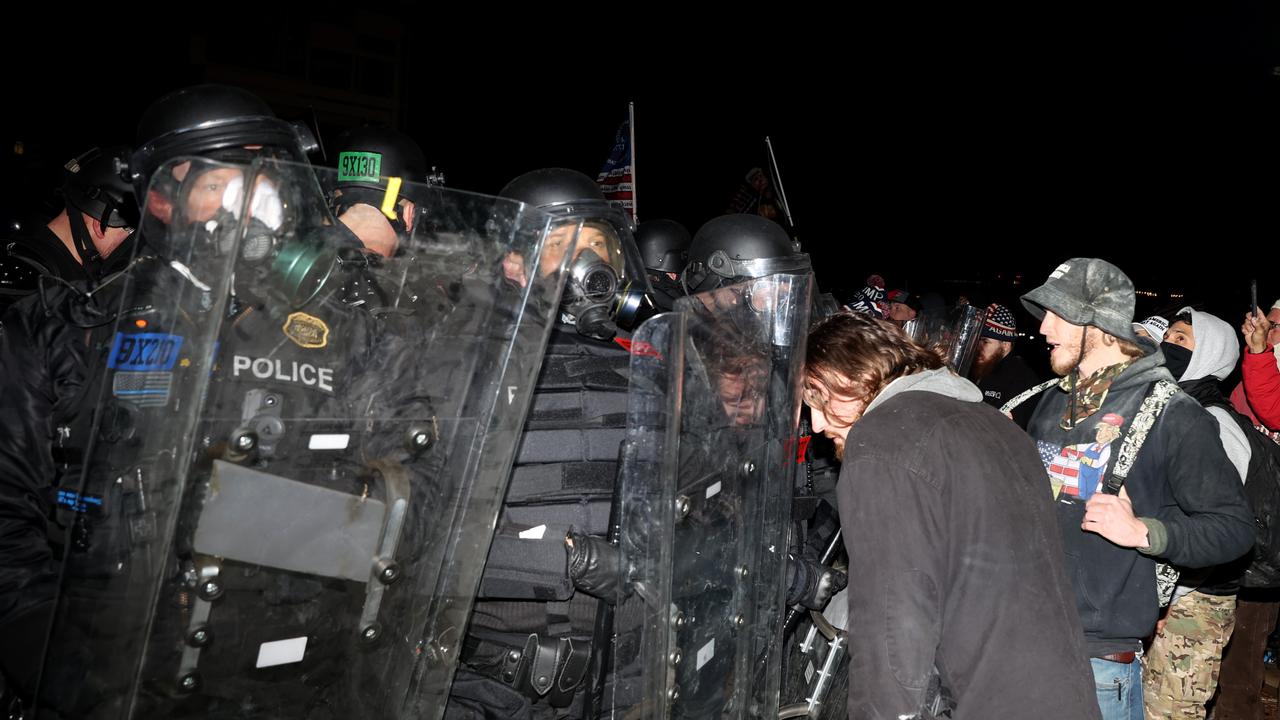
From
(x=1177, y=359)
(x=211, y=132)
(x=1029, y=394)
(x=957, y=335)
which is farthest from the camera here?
(x=957, y=335)

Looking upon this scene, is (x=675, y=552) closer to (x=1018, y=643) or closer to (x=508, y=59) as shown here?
(x=1018, y=643)

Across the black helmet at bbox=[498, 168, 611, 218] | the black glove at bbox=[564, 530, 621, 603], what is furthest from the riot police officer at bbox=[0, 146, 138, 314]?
the black glove at bbox=[564, 530, 621, 603]

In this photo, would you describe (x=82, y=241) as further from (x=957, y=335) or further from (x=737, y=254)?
(x=957, y=335)

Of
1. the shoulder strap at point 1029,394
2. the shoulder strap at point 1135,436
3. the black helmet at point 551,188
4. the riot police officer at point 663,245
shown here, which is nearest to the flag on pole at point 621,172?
the riot police officer at point 663,245

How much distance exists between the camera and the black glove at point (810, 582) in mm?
2711

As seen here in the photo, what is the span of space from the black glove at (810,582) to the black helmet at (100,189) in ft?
7.71

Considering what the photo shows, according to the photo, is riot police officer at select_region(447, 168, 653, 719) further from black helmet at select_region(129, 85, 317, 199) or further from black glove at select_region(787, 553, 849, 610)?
black helmet at select_region(129, 85, 317, 199)

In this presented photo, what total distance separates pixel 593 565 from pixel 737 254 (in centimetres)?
190

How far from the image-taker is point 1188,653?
335 cm

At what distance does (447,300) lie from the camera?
1.69 meters

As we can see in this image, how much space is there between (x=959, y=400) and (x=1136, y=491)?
3.30 feet

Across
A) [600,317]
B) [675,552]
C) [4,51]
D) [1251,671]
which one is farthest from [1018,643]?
[4,51]

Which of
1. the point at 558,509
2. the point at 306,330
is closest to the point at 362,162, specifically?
the point at 558,509

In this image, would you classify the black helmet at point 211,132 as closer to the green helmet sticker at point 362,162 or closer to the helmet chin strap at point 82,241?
the helmet chin strap at point 82,241
